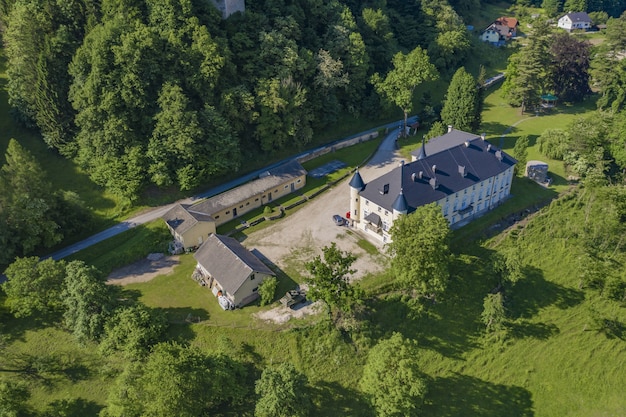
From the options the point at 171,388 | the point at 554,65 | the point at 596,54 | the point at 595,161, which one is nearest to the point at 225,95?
the point at 171,388

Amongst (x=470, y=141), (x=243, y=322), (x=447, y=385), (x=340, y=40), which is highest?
(x=340, y=40)

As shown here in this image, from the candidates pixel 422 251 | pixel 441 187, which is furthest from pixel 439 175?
pixel 422 251

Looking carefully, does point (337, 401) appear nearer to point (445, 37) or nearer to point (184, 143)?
point (184, 143)

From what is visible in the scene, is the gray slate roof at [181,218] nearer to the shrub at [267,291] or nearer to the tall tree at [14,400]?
the shrub at [267,291]

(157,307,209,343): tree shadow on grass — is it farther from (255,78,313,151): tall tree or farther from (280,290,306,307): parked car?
(255,78,313,151): tall tree

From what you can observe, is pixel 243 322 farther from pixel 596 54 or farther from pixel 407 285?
pixel 596 54

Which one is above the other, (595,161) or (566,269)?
(595,161)

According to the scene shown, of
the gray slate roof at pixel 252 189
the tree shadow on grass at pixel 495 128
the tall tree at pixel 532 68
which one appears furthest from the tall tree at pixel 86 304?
the tall tree at pixel 532 68
